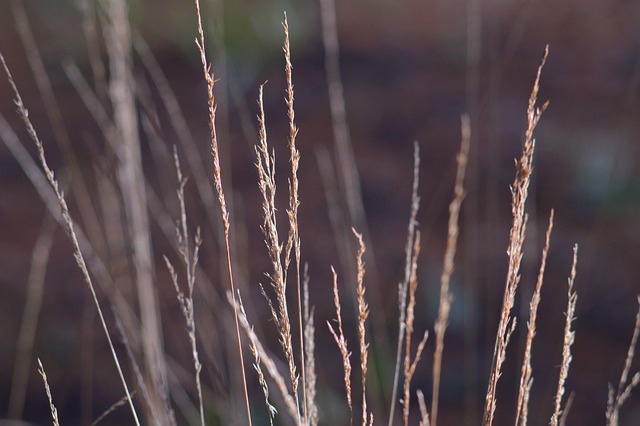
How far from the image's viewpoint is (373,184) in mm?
3518

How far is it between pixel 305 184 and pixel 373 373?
56.7 inches

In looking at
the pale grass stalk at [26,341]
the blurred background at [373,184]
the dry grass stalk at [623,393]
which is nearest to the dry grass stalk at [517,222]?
the dry grass stalk at [623,393]

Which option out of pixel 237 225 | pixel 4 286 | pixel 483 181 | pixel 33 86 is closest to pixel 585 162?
pixel 483 181

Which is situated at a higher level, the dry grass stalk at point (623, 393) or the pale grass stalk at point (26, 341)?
the dry grass stalk at point (623, 393)

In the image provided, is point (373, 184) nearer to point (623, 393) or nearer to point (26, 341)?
point (26, 341)

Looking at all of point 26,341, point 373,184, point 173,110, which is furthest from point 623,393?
point 373,184

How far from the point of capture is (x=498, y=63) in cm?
372

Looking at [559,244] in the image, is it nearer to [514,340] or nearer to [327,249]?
[514,340]

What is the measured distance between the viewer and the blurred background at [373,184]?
2.56 meters

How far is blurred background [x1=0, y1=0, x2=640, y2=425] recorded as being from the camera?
101 inches

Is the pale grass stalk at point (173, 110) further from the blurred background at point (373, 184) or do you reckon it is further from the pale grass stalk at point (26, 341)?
the pale grass stalk at point (26, 341)

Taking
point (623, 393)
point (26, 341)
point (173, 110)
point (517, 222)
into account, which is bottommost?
point (26, 341)

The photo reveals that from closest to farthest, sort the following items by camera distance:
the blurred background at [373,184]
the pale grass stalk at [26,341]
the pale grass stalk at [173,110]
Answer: the pale grass stalk at [173,110], the pale grass stalk at [26,341], the blurred background at [373,184]

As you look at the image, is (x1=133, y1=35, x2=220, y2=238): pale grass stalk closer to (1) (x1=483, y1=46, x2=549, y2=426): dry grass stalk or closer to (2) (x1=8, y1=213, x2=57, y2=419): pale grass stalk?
(2) (x1=8, y1=213, x2=57, y2=419): pale grass stalk
